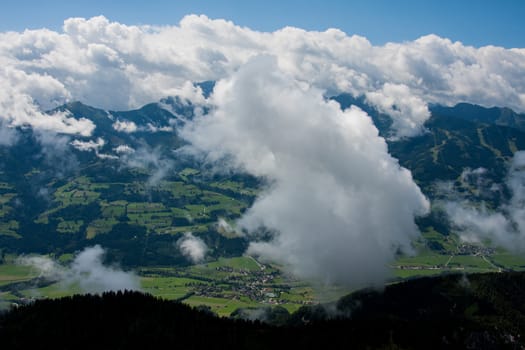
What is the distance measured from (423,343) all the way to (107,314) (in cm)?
7531

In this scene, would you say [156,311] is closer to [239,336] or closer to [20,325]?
[239,336]

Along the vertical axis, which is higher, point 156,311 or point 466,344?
point 156,311

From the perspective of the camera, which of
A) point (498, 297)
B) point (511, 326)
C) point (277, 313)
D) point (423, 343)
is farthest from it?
point (277, 313)

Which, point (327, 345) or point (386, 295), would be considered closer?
point (327, 345)

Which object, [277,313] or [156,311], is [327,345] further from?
[277,313]

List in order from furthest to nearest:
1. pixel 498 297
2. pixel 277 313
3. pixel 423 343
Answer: pixel 277 313 → pixel 498 297 → pixel 423 343

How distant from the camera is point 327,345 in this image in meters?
117

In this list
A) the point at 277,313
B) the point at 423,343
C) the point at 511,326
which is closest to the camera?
the point at 423,343

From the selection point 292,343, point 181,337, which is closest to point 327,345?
point 292,343

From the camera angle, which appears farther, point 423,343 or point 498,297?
point 498,297

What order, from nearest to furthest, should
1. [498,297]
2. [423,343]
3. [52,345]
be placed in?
[52,345]
[423,343]
[498,297]

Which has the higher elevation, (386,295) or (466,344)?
(386,295)

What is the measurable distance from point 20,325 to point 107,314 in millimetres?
18676

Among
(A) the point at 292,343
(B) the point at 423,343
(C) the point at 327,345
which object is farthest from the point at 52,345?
(B) the point at 423,343
